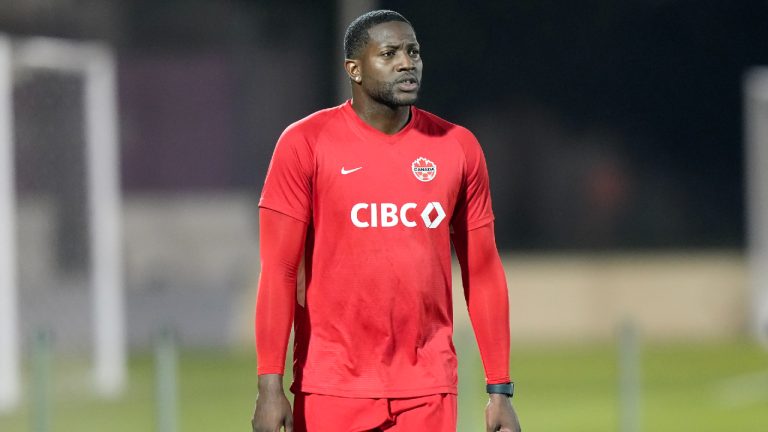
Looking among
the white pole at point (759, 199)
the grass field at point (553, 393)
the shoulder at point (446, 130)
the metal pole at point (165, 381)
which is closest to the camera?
the shoulder at point (446, 130)

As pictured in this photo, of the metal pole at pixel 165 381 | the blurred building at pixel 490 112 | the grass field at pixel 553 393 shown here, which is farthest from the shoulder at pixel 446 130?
the blurred building at pixel 490 112

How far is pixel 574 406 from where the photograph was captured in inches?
552

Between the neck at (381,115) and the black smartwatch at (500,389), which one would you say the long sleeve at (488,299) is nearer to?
the black smartwatch at (500,389)

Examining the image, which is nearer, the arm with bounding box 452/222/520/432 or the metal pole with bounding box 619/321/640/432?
the arm with bounding box 452/222/520/432

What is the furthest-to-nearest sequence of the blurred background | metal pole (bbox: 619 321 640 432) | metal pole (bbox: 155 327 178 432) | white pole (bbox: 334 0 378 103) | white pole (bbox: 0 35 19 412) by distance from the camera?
white pole (bbox: 334 0 378 103), the blurred background, white pole (bbox: 0 35 19 412), metal pole (bbox: 619 321 640 432), metal pole (bbox: 155 327 178 432)

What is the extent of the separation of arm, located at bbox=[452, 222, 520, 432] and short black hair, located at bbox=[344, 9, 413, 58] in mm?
593

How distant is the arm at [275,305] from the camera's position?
14.6 feet

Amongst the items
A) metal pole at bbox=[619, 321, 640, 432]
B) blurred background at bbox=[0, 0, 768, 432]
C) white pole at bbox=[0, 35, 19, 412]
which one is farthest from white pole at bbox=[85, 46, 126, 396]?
metal pole at bbox=[619, 321, 640, 432]

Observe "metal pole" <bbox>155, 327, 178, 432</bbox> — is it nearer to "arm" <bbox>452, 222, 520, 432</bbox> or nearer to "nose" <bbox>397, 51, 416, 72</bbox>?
"arm" <bbox>452, 222, 520, 432</bbox>

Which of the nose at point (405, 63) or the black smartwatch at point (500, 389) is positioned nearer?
the nose at point (405, 63)

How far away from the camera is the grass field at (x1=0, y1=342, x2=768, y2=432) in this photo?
1189cm

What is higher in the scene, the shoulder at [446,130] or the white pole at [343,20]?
the white pole at [343,20]

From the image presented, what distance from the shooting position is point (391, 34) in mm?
4512

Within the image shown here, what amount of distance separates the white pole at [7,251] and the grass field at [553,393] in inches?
14.3
